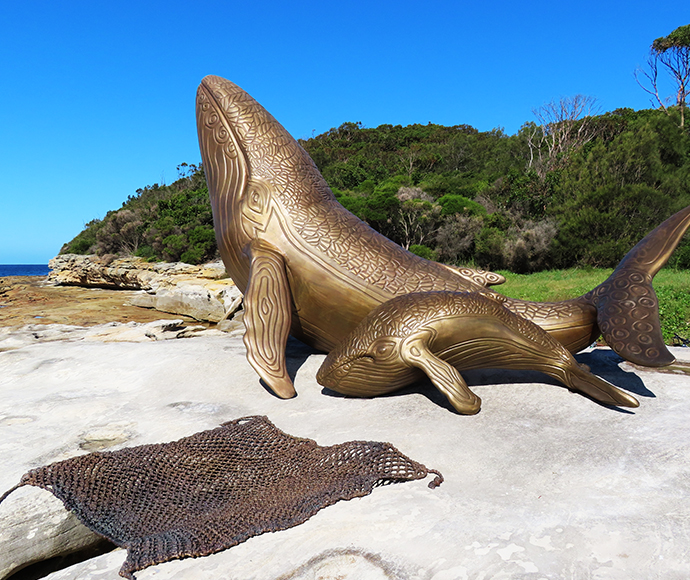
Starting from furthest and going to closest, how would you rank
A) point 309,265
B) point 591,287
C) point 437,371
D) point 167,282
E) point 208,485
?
point 167,282
point 591,287
point 309,265
point 437,371
point 208,485

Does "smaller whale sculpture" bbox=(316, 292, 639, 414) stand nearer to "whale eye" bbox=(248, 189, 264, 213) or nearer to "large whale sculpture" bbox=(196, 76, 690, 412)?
"large whale sculpture" bbox=(196, 76, 690, 412)

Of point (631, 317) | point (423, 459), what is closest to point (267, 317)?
point (423, 459)

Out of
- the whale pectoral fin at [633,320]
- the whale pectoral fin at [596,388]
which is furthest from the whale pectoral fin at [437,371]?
the whale pectoral fin at [633,320]

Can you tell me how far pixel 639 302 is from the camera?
147 inches

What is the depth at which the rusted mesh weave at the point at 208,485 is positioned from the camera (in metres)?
2.13

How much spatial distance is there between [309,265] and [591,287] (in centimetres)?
1231

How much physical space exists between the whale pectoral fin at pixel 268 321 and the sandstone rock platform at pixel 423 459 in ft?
0.86

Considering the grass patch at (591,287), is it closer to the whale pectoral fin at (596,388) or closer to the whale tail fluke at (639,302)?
the whale tail fluke at (639,302)

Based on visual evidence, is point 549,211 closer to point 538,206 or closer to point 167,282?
point 538,206

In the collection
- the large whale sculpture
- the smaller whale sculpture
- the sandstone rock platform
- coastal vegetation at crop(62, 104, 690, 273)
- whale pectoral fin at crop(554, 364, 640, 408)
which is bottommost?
the sandstone rock platform

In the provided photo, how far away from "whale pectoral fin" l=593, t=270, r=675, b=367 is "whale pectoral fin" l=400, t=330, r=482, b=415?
1238 mm

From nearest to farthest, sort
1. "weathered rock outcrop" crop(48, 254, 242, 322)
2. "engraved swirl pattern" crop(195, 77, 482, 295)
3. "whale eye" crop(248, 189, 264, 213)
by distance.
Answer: "engraved swirl pattern" crop(195, 77, 482, 295) → "whale eye" crop(248, 189, 264, 213) → "weathered rock outcrop" crop(48, 254, 242, 322)

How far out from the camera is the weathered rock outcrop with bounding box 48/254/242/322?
12.7m

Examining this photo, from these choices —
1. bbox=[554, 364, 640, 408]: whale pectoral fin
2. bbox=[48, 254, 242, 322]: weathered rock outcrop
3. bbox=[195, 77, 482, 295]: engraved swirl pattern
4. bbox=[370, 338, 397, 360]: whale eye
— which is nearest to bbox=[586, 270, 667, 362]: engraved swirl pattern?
bbox=[554, 364, 640, 408]: whale pectoral fin
